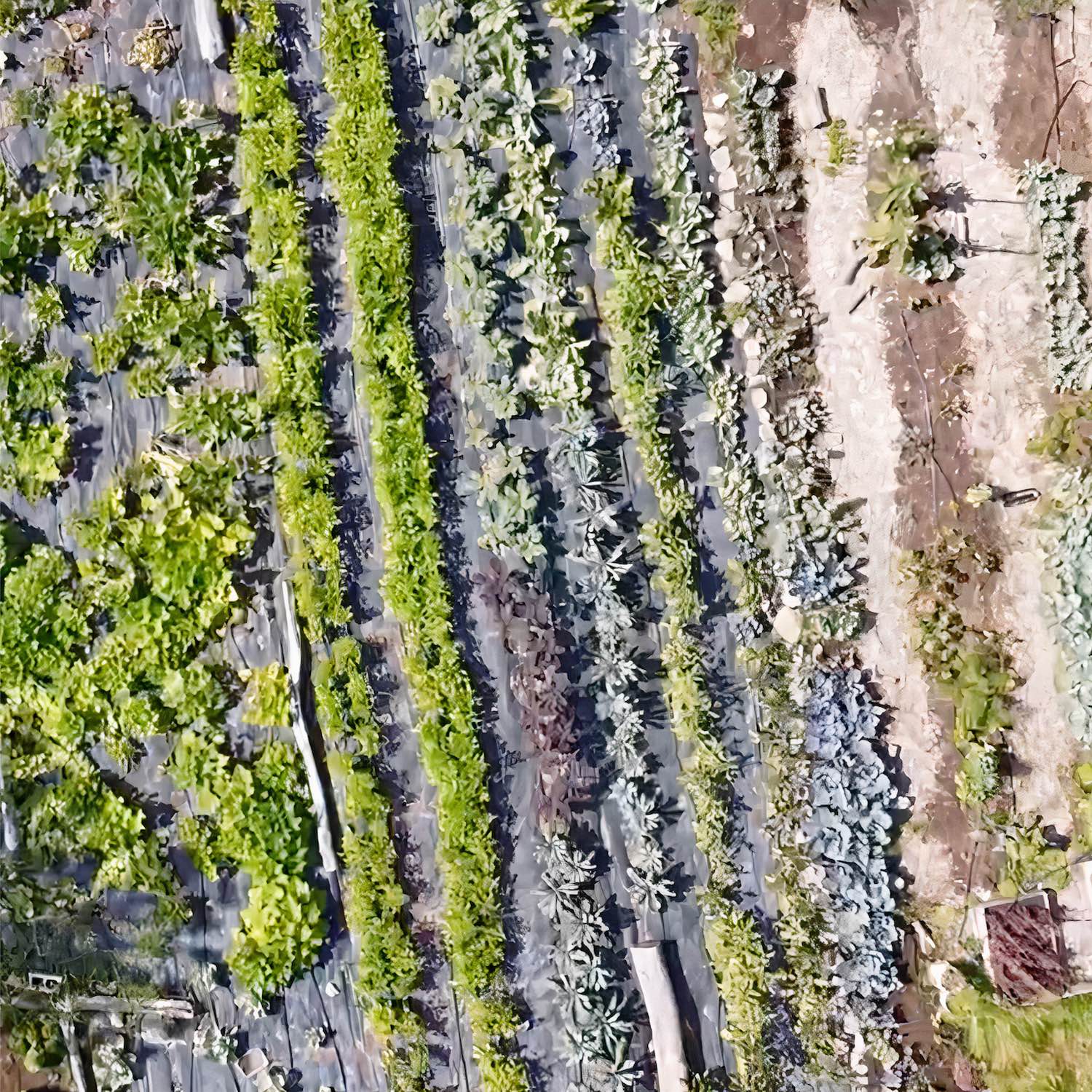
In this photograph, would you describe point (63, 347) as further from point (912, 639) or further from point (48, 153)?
point (912, 639)

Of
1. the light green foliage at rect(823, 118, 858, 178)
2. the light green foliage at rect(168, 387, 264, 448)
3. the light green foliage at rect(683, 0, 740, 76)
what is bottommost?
the light green foliage at rect(168, 387, 264, 448)

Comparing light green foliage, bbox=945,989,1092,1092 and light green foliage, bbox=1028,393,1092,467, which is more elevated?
light green foliage, bbox=1028,393,1092,467

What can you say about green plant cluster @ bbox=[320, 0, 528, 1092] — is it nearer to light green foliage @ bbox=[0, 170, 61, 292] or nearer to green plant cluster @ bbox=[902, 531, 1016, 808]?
light green foliage @ bbox=[0, 170, 61, 292]

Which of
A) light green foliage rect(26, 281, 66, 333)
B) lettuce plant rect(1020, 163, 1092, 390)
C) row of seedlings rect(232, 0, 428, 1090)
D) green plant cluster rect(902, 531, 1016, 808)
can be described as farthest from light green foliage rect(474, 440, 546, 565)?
lettuce plant rect(1020, 163, 1092, 390)

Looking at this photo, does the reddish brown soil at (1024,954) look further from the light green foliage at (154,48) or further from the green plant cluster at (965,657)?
the light green foliage at (154,48)

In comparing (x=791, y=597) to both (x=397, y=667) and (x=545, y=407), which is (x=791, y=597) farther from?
(x=397, y=667)

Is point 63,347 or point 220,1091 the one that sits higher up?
point 63,347

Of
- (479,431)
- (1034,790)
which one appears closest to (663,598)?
(479,431)
